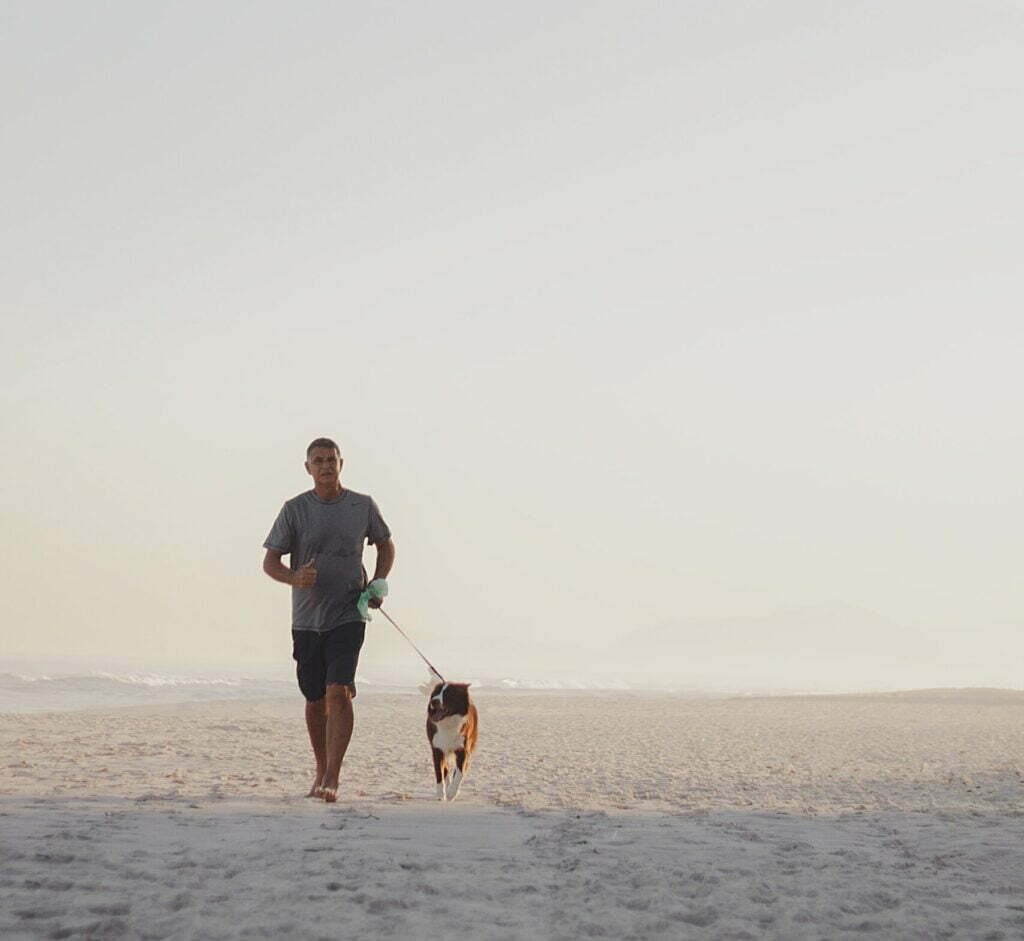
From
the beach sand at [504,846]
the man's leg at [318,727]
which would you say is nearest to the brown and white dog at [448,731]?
the beach sand at [504,846]

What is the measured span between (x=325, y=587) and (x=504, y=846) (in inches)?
82.3

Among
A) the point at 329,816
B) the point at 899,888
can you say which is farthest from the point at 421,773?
the point at 899,888

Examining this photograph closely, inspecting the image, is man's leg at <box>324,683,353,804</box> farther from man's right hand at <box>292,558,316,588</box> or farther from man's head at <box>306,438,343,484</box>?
man's head at <box>306,438,343,484</box>

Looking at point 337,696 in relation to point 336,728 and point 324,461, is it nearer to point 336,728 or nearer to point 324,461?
point 336,728

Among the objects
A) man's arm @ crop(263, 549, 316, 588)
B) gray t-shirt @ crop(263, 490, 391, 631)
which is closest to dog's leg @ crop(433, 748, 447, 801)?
gray t-shirt @ crop(263, 490, 391, 631)

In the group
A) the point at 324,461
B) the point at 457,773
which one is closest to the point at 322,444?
the point at 324,461

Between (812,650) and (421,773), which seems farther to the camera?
(812,650)

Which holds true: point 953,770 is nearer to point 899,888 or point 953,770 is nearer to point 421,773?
point 421,773

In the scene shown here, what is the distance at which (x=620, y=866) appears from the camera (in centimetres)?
486

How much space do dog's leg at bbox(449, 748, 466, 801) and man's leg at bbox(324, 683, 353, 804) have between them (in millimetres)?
924

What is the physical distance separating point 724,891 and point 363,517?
335cm

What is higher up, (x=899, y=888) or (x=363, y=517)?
(x=363, y=517)

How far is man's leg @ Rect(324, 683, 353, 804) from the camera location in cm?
658

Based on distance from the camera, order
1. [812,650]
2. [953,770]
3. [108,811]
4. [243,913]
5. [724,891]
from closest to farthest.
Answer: [243,913], [724,891], [108,811], [953,770], [812,650]
